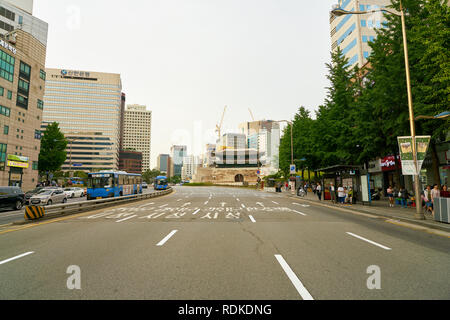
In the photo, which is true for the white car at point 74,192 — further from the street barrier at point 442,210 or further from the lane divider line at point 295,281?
the street barrier at point 442,210

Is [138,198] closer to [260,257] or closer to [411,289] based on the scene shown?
[260,257]

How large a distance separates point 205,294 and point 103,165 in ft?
507

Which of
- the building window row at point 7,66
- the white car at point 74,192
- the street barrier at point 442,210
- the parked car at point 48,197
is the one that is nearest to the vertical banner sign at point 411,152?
the street barrier at point 442,210

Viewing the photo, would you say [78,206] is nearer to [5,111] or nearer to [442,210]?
[442,210]

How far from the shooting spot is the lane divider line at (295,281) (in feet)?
12.0

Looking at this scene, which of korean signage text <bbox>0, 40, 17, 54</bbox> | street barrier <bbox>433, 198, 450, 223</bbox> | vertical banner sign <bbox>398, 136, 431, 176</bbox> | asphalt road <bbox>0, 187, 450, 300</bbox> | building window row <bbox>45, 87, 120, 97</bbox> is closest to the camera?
A: asphalt road <bbox>0, 187, 450, 300</bbox>

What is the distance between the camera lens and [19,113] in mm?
49688

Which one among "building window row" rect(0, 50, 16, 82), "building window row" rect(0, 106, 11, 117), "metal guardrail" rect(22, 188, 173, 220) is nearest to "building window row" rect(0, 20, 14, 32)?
"building window row" rect(0, 50, 16, 82)

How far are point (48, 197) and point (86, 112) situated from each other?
13683cm

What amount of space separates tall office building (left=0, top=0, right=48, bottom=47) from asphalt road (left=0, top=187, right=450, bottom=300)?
8354cm

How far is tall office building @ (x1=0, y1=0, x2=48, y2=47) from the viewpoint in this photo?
6306cm

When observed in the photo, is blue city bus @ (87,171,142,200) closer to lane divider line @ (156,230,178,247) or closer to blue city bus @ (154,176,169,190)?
lane divider line @ (156,230,178,247)

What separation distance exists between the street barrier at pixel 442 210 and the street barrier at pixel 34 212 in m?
19.0
